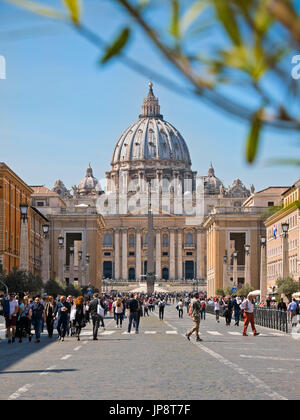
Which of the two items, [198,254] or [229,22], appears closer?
[229,22]

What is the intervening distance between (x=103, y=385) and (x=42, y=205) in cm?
11504

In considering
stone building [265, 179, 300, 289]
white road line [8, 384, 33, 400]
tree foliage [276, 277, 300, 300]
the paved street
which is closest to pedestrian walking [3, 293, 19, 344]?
the paved street

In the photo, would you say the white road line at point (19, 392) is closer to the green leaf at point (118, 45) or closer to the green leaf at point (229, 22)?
the green leaf at point (118, 45)

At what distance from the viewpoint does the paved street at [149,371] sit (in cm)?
1051

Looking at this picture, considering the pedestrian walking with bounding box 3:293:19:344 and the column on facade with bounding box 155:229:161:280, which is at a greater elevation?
the column on facade with bounding box 155:229:161:280

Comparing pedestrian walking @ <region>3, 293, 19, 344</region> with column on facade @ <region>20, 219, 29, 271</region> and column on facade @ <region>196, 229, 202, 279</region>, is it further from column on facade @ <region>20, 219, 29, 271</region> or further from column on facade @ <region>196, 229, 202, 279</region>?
column on facade @ <region>196, 229, 202, 279</region>

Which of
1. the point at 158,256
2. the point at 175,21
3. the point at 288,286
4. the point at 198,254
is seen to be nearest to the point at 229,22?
the point at 175,21

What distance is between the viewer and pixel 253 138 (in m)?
1.65

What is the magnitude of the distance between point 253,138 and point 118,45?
1.06ft

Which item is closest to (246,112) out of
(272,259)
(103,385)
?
(103,385)

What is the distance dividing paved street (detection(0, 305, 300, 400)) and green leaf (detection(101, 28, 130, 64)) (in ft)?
27.6

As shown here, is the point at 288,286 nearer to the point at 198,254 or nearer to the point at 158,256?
the point at 198,254

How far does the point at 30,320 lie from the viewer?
2561 cm

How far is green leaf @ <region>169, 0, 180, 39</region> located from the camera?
155 cm
